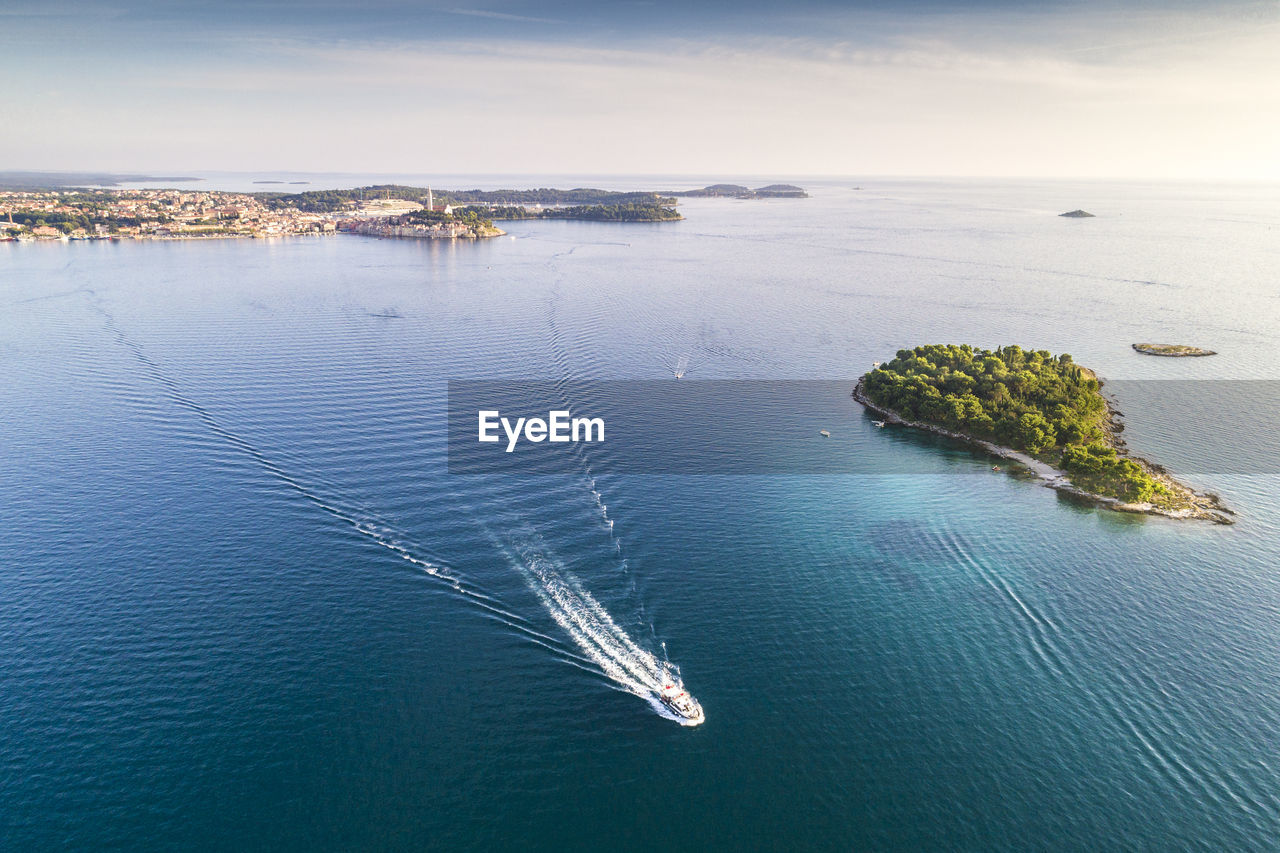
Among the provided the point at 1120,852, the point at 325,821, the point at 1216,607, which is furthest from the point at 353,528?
the point at 1216,607

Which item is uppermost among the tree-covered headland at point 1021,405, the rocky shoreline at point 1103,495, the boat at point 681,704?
the tree-covered headland at point 1021,405

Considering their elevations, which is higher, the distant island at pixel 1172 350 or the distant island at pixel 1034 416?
the distant island at pixel 1172 350

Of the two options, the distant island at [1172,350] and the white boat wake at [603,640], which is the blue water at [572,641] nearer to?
the white boat wake at [603,640]
